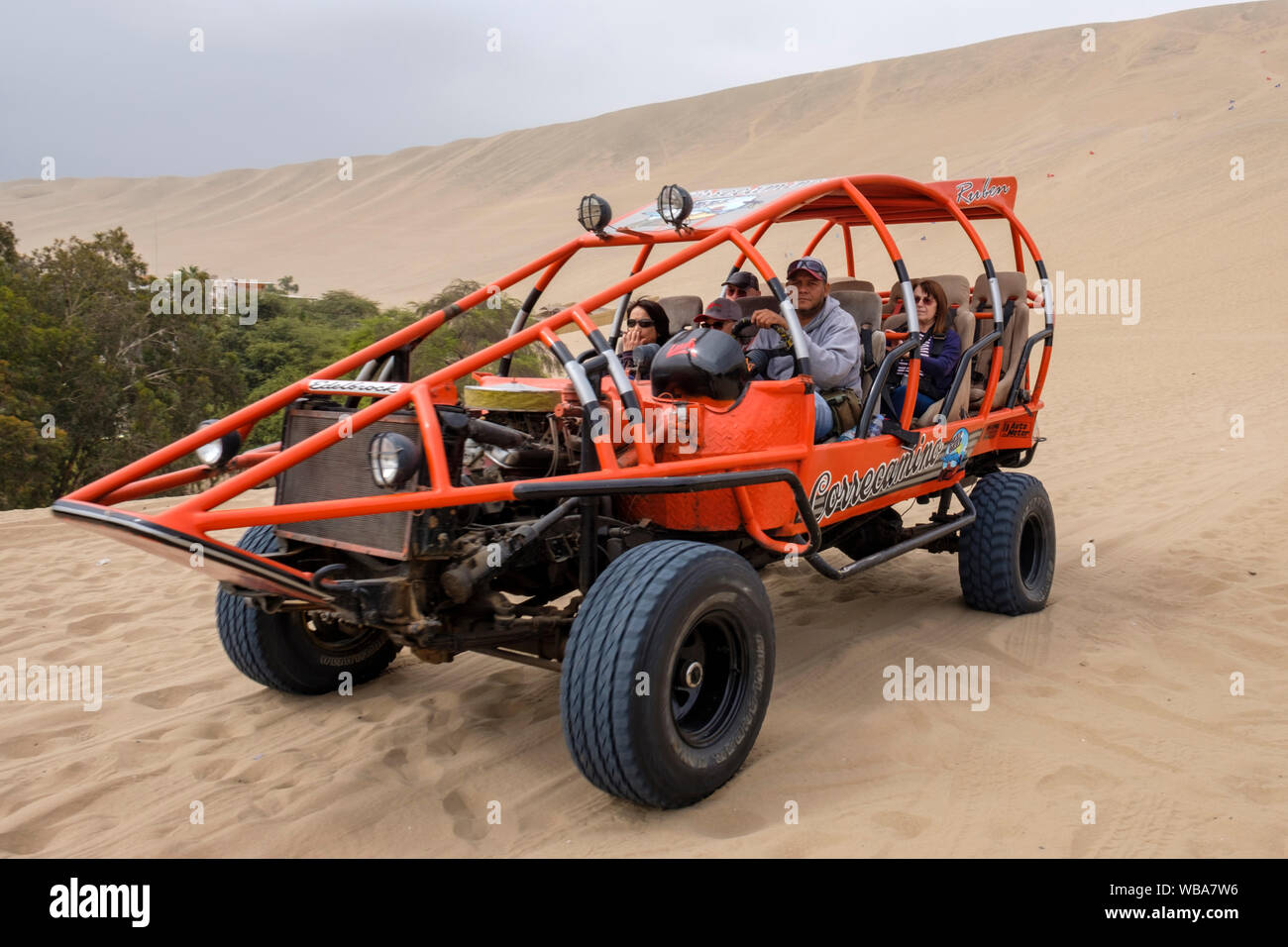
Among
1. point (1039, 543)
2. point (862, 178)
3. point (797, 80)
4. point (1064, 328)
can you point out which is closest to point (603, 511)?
point (862, 178)

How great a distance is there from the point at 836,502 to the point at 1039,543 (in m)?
2.17

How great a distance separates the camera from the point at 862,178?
4695mm

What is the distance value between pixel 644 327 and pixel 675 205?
1.03 meters

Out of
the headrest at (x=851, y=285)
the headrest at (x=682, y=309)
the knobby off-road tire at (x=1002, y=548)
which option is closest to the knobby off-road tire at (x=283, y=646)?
the headrest at (x=682, y=309)

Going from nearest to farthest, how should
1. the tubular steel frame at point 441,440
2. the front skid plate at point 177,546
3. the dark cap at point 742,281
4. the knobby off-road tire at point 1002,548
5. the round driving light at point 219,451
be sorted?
the front skid plate at point 177,546, the tubular steel frame at point 441,440, the round driving light at point 219,451, the knobby off-road tire at point 1002,548, the dark cap at point 742,281

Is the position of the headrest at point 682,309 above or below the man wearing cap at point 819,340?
above

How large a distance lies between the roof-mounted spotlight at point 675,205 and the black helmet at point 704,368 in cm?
60

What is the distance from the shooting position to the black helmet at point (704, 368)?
12.9 feet

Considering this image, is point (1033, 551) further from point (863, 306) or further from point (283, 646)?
point (283, 646)

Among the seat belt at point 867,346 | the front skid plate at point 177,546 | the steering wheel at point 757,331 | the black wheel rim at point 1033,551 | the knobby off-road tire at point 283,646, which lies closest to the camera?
the front skid plate at point 177,546

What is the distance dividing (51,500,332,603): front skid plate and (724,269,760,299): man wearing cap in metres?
3.23

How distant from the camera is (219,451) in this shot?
11.9ft

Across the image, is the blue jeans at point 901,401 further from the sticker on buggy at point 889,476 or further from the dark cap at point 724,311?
the dark cap at point 724,311
